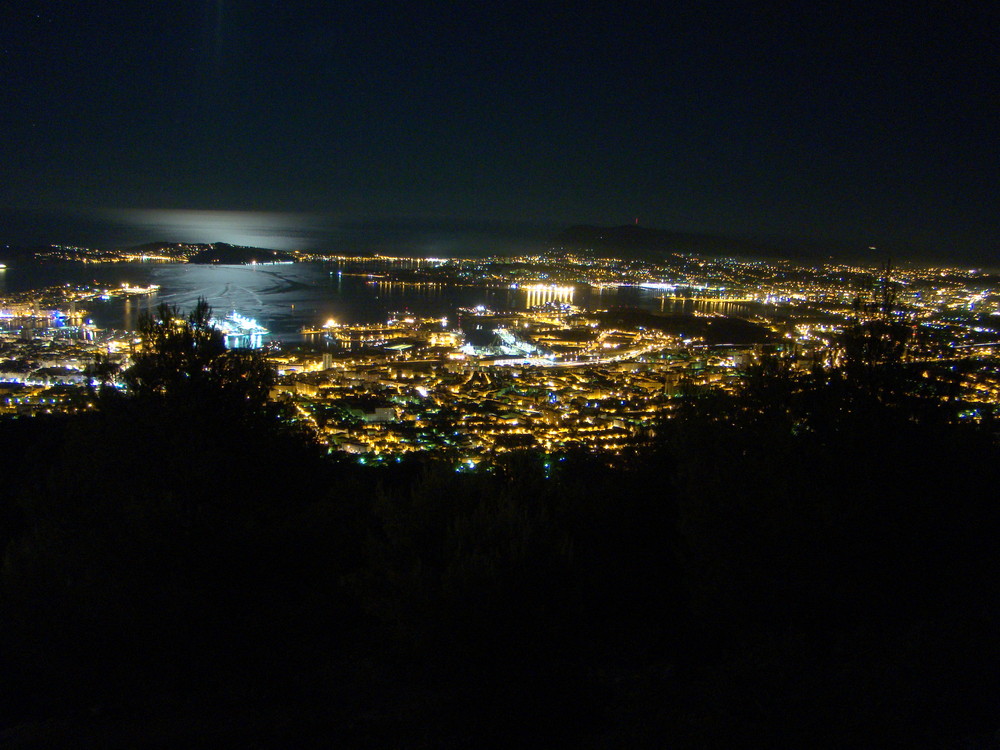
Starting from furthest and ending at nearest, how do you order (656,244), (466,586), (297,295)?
(656,244)
(297,295)
(466,586)

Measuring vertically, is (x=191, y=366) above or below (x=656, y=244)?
below

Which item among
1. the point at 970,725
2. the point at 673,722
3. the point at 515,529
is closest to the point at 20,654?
the point at 515,529

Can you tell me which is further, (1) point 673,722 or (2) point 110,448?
(2) point 110,448

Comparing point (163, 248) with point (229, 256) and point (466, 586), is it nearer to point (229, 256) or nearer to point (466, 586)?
point (229, 256)

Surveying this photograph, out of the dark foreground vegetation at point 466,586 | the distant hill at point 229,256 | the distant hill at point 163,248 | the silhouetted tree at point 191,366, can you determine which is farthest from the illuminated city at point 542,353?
the distant hill at point 163,248

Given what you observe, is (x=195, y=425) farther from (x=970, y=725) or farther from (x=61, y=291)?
(x=61, y=291)

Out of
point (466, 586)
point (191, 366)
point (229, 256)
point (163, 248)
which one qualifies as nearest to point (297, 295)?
point (229, 256)
